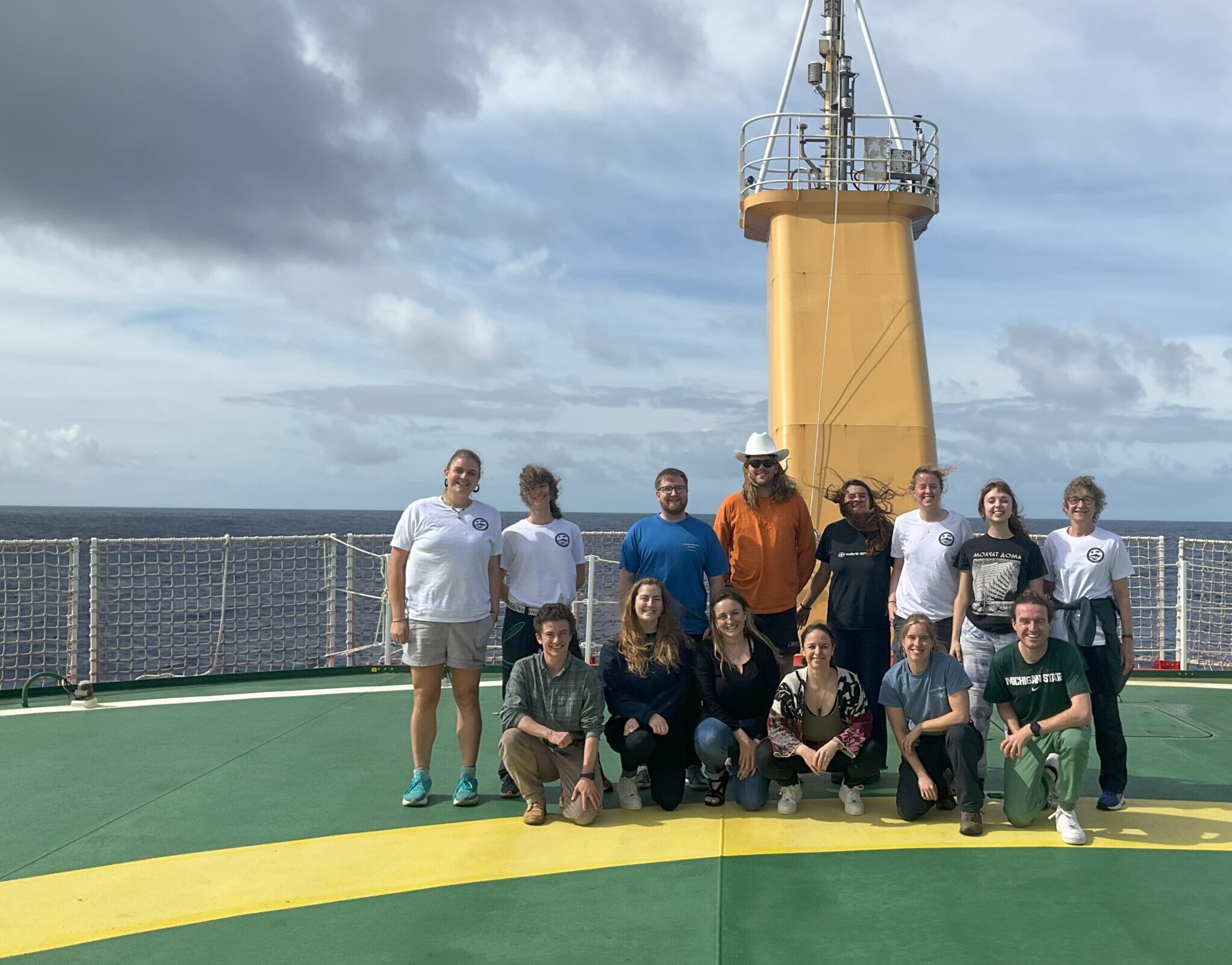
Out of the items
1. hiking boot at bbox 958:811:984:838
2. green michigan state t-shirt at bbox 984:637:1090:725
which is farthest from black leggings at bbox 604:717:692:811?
green michigan state t-shirt at bbox 984:637:1090:725

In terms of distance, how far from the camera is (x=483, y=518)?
520 cm

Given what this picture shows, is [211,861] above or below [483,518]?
below

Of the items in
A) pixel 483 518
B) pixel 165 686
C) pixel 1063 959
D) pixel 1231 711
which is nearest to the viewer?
pixel 1063 959

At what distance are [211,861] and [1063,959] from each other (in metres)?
3.20

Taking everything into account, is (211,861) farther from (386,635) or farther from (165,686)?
(386,635)

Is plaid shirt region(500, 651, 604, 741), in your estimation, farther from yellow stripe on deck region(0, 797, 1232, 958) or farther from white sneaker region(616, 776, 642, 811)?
yellow stripe on deck region(0, 797, 1232, 958)

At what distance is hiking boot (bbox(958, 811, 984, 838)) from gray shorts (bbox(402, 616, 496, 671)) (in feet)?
7.38

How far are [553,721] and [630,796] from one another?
522 mm

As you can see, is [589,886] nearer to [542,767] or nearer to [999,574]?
[542,767]

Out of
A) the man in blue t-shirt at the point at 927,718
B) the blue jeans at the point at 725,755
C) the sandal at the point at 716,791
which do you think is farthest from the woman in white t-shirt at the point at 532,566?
the man in blue t-shirt at the point at 927,718

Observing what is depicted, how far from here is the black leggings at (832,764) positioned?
5012 mm

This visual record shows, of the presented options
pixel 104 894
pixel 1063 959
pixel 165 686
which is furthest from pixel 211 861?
pixel 165 686

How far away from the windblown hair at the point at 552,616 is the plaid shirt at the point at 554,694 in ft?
0.51

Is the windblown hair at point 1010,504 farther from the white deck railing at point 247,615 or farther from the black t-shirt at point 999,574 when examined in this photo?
the white deck railing at point 247,615
